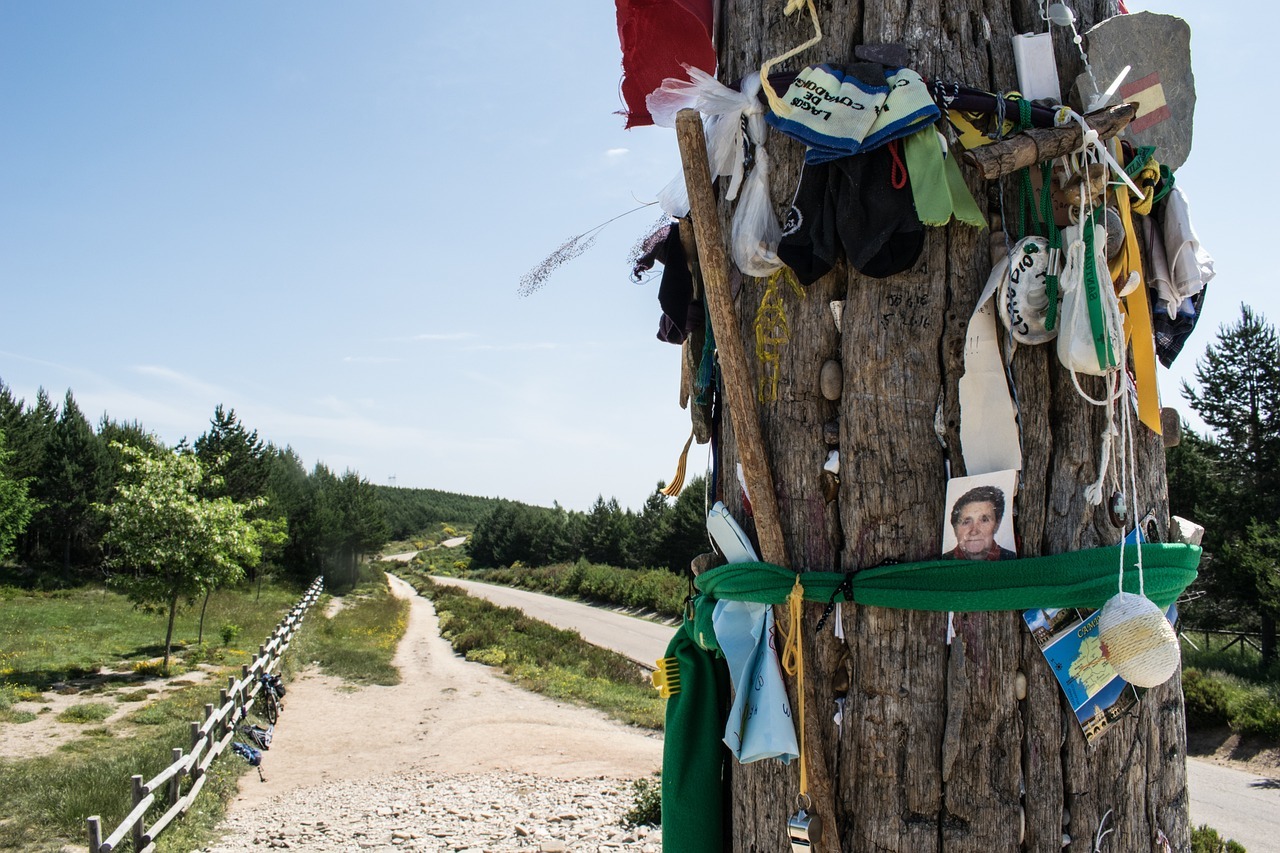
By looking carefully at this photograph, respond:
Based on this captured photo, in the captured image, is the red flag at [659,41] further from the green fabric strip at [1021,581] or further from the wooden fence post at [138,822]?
the wooden fence post at [138,822]

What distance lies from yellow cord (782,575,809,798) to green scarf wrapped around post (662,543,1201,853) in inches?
1.1

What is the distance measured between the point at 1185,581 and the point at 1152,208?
0.90 meters

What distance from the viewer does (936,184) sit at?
1731 mm

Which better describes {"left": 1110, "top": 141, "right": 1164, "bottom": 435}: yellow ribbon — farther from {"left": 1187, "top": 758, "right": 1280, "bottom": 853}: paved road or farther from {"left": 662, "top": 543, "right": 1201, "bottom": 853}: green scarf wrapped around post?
{"left": 1187, "top": 758, "right": 1280, "bottom": 853}: paved road

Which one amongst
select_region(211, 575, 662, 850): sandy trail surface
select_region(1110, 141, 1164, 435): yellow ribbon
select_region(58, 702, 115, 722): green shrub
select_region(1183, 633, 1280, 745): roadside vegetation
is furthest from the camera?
select_region(1183, 633, 1280, 745): roadside vegetation

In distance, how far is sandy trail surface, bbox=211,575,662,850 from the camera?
34.7 feet

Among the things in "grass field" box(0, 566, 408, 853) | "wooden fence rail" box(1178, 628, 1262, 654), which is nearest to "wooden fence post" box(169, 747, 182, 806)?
"grass field" box(0, 566, 408, 853)

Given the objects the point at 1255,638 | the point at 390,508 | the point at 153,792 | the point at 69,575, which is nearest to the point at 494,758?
the point at 153,792

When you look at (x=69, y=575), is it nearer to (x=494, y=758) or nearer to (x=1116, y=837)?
(x=494, y=758)

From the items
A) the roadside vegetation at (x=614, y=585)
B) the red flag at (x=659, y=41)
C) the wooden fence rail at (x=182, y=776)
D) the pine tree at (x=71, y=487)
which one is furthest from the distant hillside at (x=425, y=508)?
the red flag at (x=659, y=41)

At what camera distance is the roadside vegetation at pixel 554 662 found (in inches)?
718

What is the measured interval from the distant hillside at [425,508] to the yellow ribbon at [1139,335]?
11661 centimetres

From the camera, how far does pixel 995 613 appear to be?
168 cm

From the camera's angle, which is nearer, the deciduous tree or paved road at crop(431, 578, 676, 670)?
the deciduous tree
